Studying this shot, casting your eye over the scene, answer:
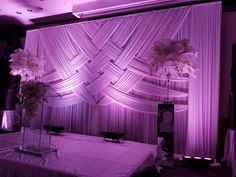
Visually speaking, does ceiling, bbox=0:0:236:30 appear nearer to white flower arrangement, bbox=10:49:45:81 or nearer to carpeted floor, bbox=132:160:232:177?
white flower arrangement, bbox=10:49:45:81

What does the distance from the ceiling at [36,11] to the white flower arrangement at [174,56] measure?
129cm

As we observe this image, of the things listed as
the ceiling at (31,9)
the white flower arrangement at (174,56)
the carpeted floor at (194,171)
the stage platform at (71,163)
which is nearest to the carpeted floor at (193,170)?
the carpeted floor at (194,171)

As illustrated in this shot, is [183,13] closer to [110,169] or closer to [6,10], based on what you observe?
[110,169]

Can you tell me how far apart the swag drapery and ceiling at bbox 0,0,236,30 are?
1.30 ft

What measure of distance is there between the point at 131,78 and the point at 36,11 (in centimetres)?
308

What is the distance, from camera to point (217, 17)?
151 inches

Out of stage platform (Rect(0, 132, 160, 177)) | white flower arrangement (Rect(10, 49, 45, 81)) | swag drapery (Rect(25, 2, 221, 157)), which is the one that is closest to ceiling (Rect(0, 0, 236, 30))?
swag drapery (Rect(25, 2, 221, 157))

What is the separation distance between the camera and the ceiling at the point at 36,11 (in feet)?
15.6

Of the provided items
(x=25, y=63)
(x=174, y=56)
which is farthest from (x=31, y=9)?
(x=174, y=56)

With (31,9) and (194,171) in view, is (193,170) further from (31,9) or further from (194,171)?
(31,9)

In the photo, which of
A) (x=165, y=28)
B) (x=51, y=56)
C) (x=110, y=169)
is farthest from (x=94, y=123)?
(x=110, y=169)

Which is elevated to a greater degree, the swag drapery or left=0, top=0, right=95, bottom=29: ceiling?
left=0, top=0, right=95, bottom=29: ceiling

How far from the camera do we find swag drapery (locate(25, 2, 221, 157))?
384cm

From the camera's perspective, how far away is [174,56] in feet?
11.1
